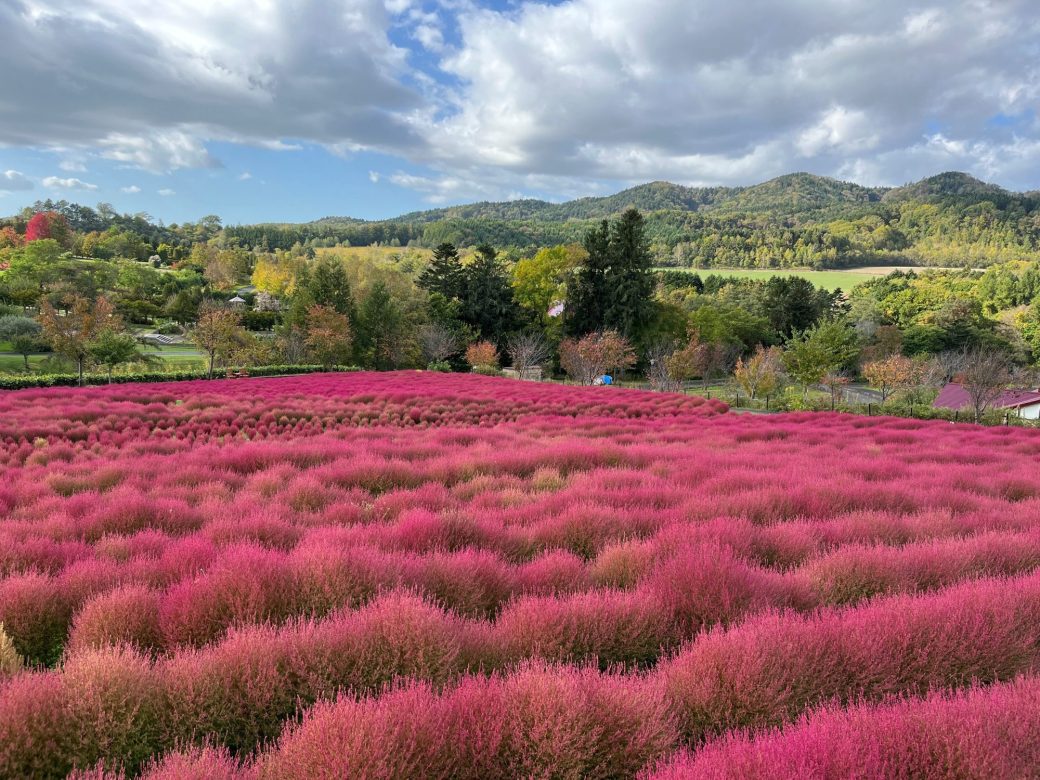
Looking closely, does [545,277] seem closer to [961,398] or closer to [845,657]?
[961,398]

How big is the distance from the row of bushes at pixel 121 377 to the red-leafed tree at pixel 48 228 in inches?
4309

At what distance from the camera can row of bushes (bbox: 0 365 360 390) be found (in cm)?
2498

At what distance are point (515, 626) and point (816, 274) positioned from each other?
13850cm

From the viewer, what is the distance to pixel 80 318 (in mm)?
30984

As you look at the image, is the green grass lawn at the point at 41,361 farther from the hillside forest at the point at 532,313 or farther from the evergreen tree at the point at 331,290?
the evergreen tree at the point at 331,290

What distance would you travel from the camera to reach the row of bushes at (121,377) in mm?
24984

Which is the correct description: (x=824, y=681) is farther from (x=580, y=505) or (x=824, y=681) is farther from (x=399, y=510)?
(x=399, y=510)

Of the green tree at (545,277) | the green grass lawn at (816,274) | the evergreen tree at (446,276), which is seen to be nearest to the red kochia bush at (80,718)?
the evergreen tree at (446,276)

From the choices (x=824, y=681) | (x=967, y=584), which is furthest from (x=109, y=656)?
(x=967, y=584)

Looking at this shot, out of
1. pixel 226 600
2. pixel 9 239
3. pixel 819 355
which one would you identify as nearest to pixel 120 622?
pixel 226 600

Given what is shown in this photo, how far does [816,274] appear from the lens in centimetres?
12194

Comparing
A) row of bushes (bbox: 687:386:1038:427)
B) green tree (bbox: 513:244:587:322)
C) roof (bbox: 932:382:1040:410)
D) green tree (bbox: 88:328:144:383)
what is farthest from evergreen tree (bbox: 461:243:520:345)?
roof (bbox: 932:382:1040:410)

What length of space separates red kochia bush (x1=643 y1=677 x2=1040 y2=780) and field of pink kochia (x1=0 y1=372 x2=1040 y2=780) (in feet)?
0.04

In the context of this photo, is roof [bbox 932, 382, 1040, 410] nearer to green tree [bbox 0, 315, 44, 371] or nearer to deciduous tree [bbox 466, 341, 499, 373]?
deciduous tree [bbox 466, 341, 499, 373]
